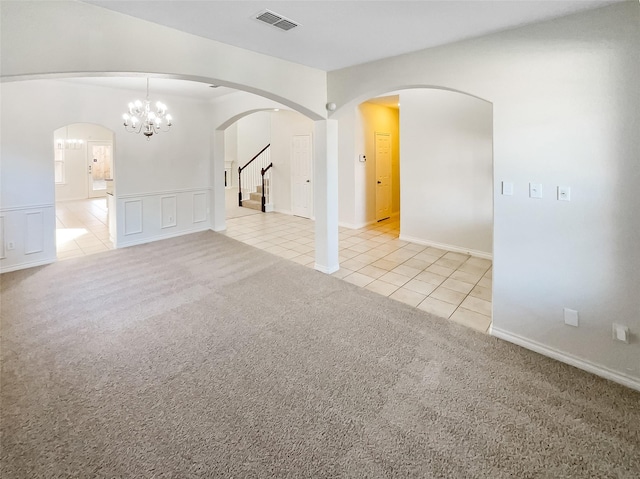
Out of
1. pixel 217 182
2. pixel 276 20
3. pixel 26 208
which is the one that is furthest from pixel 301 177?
pixel 276 20

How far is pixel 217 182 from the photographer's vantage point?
726cm

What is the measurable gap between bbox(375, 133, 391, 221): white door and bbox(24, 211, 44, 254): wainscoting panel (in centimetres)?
655

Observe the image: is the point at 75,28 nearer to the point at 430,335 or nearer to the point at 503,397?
the point at 430,335

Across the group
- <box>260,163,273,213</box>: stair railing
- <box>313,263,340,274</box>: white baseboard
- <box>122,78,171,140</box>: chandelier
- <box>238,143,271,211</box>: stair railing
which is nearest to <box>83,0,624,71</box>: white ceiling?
<box>313,263,340,274</box>: white baseboard

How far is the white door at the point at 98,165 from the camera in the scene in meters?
12.0

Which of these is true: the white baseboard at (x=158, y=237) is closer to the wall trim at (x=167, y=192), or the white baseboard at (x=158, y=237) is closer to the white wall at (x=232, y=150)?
the wall trim at (x=167, y=192)

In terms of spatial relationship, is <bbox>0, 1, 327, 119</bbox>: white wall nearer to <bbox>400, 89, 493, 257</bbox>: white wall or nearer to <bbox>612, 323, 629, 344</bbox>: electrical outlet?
<bbox>400, 89, 493, 257</bbox>: white wall

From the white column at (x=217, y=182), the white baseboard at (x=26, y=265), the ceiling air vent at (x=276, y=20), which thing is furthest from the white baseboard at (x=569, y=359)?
the white baseboard at (x=26, y=265)

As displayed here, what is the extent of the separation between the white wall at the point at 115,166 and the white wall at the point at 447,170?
4.34 m

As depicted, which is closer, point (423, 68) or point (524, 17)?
point (524, 17)

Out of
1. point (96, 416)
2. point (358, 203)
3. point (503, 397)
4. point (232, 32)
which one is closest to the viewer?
point (96, 416)

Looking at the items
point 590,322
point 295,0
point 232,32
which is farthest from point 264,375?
point 232,32

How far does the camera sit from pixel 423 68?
3.26 metres

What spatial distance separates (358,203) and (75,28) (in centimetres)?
584
